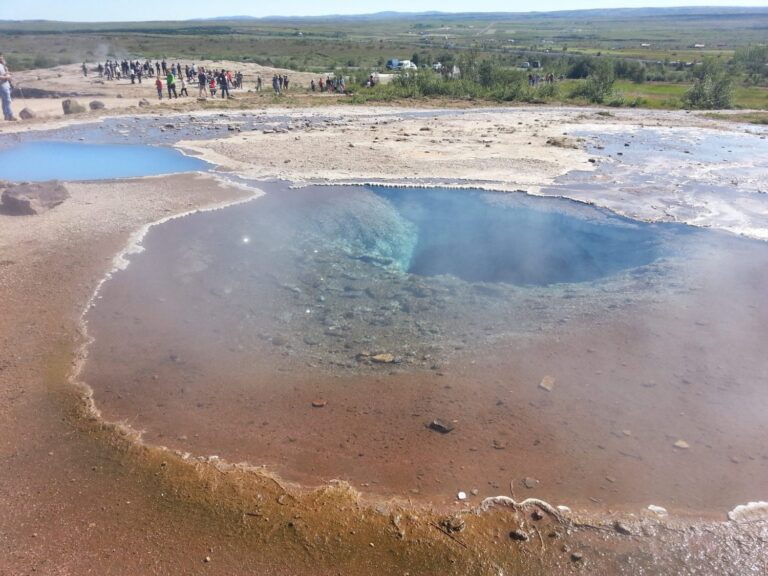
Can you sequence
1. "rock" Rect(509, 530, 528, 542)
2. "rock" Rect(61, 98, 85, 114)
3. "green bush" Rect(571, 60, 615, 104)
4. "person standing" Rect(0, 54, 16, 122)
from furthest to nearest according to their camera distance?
1. "green bush" Rect(571, 60, 615, 104)
2. "rock" Rect(61, 98, 85, 114)
3. "person standing" Rect(0, 54, 16, 122)
4. "rock" Rect(509, 530, 528, 542)

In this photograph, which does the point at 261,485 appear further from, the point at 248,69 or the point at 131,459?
the point at 248,69

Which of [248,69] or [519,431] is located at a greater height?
[248,69]

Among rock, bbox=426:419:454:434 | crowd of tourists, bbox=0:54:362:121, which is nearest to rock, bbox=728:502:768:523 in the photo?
rock, bbox=426:419:454:434

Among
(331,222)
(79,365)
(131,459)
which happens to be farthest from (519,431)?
(331,222)

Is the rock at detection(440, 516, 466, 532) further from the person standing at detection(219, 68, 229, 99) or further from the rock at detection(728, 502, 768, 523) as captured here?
the person standing at detection(219, 68, 229, 99)

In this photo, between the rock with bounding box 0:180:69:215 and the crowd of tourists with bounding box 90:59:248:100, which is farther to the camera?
the crowd of tourists with bounding box 90:59:248:100

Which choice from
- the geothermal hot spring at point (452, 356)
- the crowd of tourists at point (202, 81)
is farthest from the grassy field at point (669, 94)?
the geothermal hot spring at point (452, 356)
